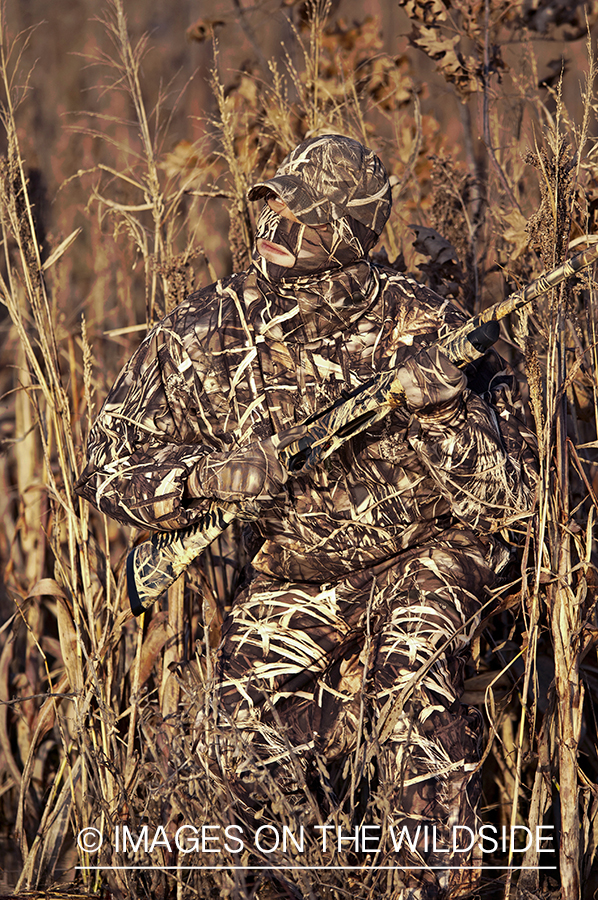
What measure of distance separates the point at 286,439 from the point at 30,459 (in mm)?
1454

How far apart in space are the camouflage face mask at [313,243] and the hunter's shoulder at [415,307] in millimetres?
152

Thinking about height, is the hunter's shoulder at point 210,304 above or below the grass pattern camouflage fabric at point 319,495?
above

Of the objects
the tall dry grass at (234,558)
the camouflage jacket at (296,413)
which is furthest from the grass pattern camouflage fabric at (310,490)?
the tall dry grass at (234,558)

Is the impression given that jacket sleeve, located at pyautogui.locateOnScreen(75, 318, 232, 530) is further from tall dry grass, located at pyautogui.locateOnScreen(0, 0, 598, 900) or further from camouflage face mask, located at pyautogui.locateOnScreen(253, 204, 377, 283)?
camouflage face mask, located at pyautogui.locateOnScreen(253, 204, 377, 283)

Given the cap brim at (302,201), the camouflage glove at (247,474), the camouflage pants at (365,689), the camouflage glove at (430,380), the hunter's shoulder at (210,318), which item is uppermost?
the cap brim at (302,201)

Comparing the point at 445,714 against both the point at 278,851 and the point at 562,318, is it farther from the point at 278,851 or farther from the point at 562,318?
the point at 562,318

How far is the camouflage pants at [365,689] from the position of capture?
1.83 meters

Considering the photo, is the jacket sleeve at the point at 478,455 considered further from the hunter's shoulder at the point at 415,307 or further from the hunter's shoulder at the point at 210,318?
the hunter's shoulder at the point at 210,318

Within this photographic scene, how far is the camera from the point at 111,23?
2.55m

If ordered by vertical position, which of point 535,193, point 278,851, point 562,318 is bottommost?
point 278,851

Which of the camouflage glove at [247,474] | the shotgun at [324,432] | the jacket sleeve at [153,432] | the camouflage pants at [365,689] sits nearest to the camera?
the shotgun at [324,432]

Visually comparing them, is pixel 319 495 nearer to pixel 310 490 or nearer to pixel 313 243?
pixel 310 490

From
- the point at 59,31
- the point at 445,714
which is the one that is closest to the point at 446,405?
the point at 445,714

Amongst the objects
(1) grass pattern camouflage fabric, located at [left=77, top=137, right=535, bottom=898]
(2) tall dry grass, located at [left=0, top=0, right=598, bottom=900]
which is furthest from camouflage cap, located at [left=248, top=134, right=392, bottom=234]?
(2) tall dry grass, located at [left=0, top=0, right=598, bottom=900]
